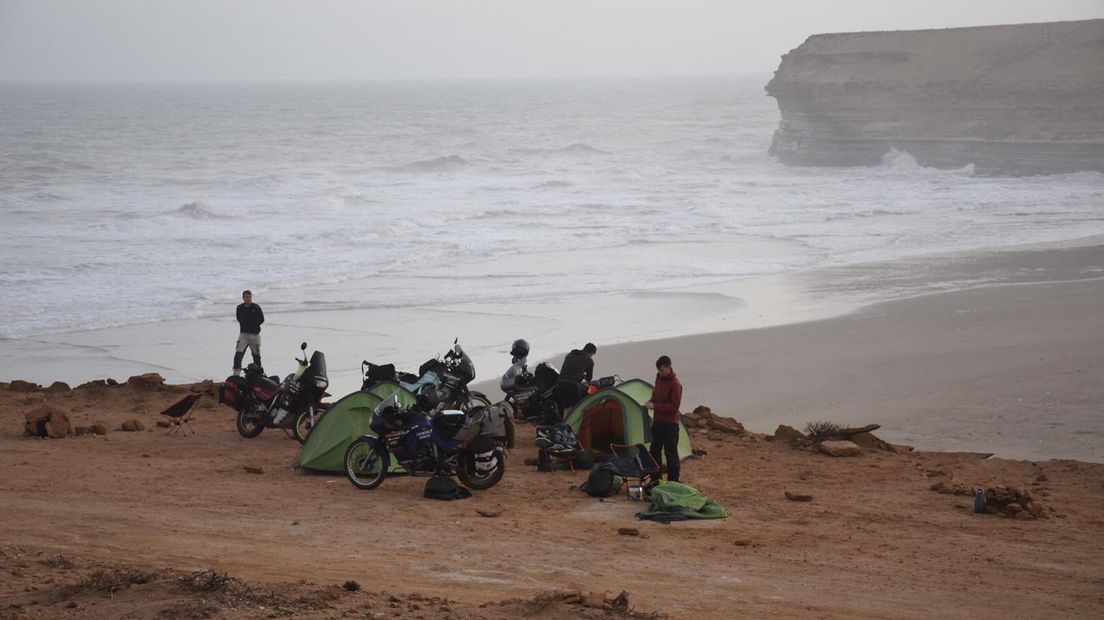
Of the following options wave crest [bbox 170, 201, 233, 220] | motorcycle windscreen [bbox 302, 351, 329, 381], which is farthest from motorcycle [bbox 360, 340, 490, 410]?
wave crest [bbox 170, 201, 233, 220]

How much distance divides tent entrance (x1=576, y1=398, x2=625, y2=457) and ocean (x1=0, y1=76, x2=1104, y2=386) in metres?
6.56

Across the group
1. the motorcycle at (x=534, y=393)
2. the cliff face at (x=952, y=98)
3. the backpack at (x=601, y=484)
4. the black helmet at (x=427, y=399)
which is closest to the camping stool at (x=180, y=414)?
the black helmet at (x=427, y=399)

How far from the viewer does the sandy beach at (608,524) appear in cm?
747

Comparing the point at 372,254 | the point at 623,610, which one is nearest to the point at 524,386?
the point at 623,610

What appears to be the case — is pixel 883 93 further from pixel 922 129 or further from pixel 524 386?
pixel 524 386

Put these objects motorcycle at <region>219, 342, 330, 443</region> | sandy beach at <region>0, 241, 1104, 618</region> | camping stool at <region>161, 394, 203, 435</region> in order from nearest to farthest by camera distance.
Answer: sandy beach at <region>0, 241, 1104, 618</region>, motorcycle at <region>219, 342, 330, 443</region>, camping stool at <region>161, 394, 203, 435</region>

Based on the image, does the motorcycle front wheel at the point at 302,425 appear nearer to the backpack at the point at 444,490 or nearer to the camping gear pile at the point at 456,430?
the camping gear pile at the point at 456,430

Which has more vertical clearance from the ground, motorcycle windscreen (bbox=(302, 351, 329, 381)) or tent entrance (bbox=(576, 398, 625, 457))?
motorcycle windscreen (bbox=(302, 351, 329, 381))

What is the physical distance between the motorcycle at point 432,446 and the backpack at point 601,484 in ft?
2.80

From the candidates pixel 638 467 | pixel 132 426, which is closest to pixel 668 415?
pixel 638 467

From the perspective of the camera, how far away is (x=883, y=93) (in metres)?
66.9

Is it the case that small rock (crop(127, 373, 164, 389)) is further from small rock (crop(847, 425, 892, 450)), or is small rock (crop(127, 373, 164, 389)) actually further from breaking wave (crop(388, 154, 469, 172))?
breaking wave (crop(388, 154, 469, 172))

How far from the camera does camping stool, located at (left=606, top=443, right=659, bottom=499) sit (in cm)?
1079

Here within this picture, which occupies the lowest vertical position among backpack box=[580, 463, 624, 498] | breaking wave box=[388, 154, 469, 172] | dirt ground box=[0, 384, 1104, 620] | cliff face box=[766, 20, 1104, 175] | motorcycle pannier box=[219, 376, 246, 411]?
dirt ground box=[0, 384, 1104, 620]
